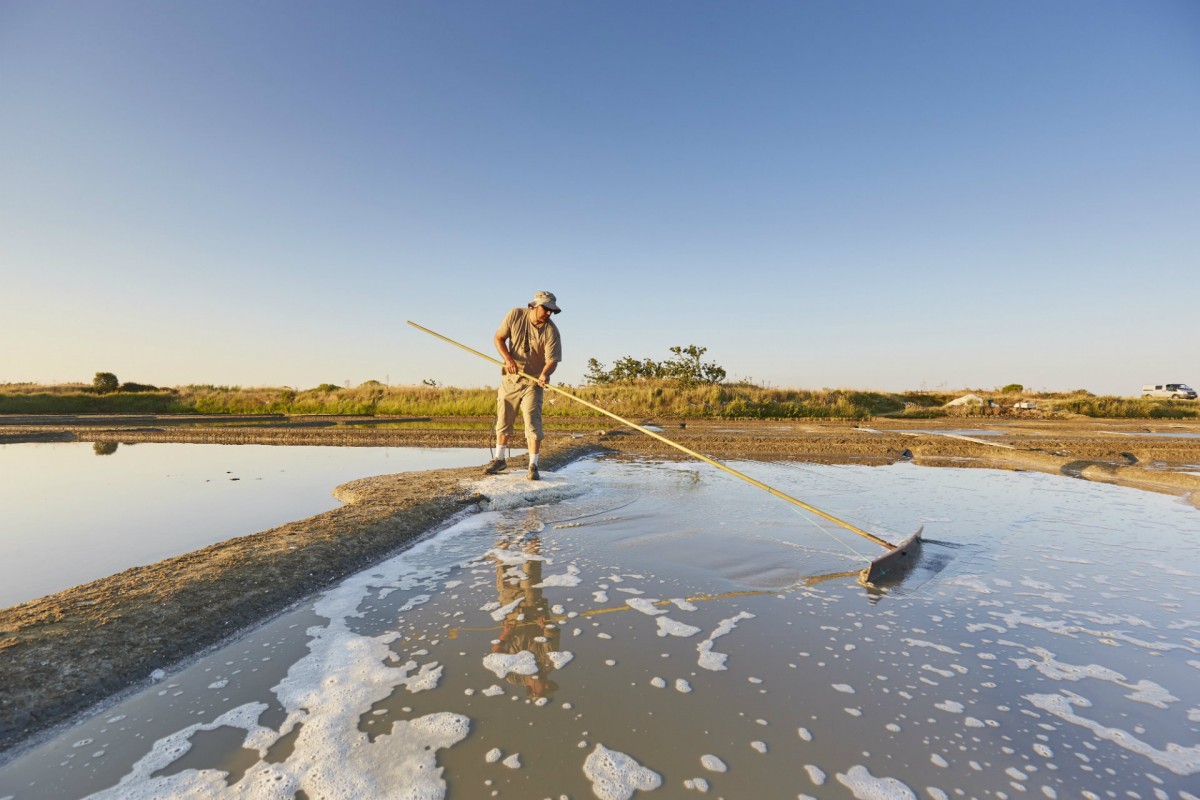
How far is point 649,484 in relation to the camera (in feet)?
25.6

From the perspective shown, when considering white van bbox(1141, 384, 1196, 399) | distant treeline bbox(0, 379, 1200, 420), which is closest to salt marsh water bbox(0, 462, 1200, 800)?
distant treeline bbox(0, 379, 1200, 420)

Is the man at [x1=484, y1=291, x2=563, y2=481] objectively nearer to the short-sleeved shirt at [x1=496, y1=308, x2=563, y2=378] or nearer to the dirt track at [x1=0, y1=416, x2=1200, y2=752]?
the short-sleeved shirt at [x1=496, y1=308, x2=563, y2=378]

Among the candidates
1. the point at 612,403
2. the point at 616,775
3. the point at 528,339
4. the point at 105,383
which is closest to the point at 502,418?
the point at 528,339

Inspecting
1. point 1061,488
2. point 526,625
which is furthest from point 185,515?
point 1061,488

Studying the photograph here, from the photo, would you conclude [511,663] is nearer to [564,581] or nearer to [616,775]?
[616,775]

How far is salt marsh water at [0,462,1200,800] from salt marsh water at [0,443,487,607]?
6.97 feet

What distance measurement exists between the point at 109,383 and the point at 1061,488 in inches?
2044

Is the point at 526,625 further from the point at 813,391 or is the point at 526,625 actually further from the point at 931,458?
the point at 813,391

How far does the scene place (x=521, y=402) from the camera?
23.9 feet

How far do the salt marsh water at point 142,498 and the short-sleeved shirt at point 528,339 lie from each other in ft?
10.0

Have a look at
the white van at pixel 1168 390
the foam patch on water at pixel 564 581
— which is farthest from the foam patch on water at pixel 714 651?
the white van at pixel 1168 390

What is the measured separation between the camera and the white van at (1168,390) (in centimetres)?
4028

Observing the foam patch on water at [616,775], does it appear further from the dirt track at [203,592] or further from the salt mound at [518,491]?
the salt mound at [518,491]

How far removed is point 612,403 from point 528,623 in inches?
820
